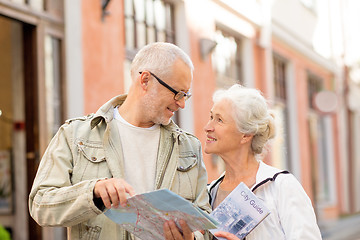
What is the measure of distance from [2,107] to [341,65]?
42.5 ft

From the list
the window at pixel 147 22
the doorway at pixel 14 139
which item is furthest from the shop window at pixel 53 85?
the window at pixel 147 22

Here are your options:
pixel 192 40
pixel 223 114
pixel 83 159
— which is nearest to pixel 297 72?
pixel 192 40

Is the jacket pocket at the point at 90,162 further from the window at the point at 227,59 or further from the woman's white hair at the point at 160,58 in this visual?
the window at the point at 227,59

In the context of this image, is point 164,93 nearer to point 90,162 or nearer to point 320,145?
point 90,162

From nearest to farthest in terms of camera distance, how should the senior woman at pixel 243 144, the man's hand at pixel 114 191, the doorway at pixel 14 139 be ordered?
the man's hand at pixel 114 191 < the senior woman at pixel 243 144 < the doorway at pixel 14 139

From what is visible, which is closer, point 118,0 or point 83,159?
point 83,159

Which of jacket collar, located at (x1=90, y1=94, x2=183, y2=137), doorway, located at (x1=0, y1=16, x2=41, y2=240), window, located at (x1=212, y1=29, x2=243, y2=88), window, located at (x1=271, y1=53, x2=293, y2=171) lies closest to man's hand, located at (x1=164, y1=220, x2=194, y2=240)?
jacket collar, located at (x1=90, y1=94, x2=183, y2=137)

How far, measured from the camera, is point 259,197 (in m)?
3.08

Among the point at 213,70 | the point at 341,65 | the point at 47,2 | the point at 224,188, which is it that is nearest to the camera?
the point at 224,188

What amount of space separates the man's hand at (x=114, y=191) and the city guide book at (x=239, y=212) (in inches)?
31.4

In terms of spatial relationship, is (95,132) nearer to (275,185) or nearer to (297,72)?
(275,185)

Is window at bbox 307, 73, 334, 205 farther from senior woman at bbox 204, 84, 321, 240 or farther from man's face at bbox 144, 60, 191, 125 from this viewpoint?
man's face at bbox 144, 60, 191, 125

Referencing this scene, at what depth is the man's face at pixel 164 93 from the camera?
2811mm

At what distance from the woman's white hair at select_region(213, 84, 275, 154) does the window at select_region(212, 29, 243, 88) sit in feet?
21.1
